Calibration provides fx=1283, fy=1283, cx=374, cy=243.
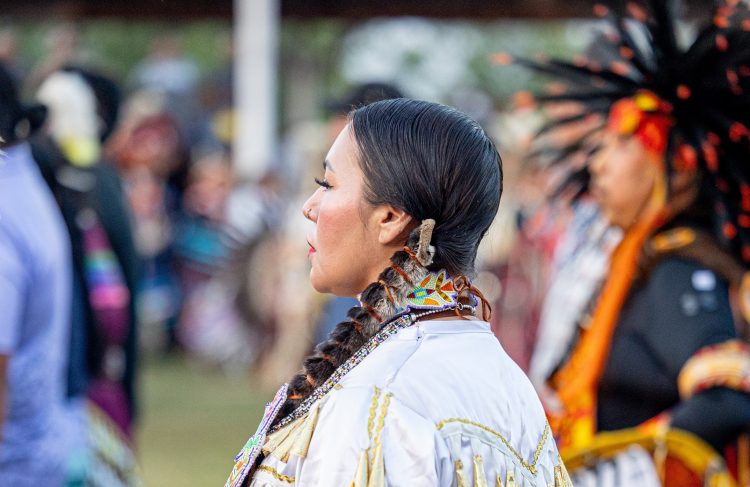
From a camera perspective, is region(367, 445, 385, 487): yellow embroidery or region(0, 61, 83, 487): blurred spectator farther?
region(0, 61, 83, 487): blurred spectator

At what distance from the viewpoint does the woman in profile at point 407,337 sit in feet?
6.46

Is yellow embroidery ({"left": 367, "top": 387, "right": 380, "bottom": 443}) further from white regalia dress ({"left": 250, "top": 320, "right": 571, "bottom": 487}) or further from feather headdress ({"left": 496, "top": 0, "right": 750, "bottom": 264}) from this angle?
feather headdress ({"left": 496, "top": 0, "right": 750, "bottom": 264})

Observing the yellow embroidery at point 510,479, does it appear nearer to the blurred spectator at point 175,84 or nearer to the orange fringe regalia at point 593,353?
the orange fringe regalia at point 593,353

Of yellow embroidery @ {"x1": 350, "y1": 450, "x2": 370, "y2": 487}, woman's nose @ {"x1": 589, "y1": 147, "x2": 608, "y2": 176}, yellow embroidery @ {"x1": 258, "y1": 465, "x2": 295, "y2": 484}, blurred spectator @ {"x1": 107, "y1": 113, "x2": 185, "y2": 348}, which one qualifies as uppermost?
woman's nose @ {"x1": 589, "y1": 147, "x2": 608, "y2": 176}

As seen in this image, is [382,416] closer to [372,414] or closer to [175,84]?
[372,414]

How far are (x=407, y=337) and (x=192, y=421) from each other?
21.6ft

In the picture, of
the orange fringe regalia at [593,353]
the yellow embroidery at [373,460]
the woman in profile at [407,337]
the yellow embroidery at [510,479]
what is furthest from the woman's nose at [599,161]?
the yellow embroidery at [373,460]

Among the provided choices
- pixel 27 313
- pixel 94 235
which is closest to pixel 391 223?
pixel 27 313

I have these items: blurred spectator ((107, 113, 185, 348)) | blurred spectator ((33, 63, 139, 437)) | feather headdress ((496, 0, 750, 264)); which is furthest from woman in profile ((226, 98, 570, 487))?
blurred spectator ((107, 113, 185, 348))

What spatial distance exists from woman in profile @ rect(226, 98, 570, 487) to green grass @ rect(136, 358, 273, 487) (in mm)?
4534

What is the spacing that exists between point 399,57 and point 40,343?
1750 centimetres

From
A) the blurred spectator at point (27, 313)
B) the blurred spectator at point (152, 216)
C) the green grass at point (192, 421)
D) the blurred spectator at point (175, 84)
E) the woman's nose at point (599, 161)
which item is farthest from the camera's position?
the blurred spectator at point (175, 84)

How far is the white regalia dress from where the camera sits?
1936 millimetres

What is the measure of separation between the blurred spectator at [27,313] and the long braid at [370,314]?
122 centimetres
